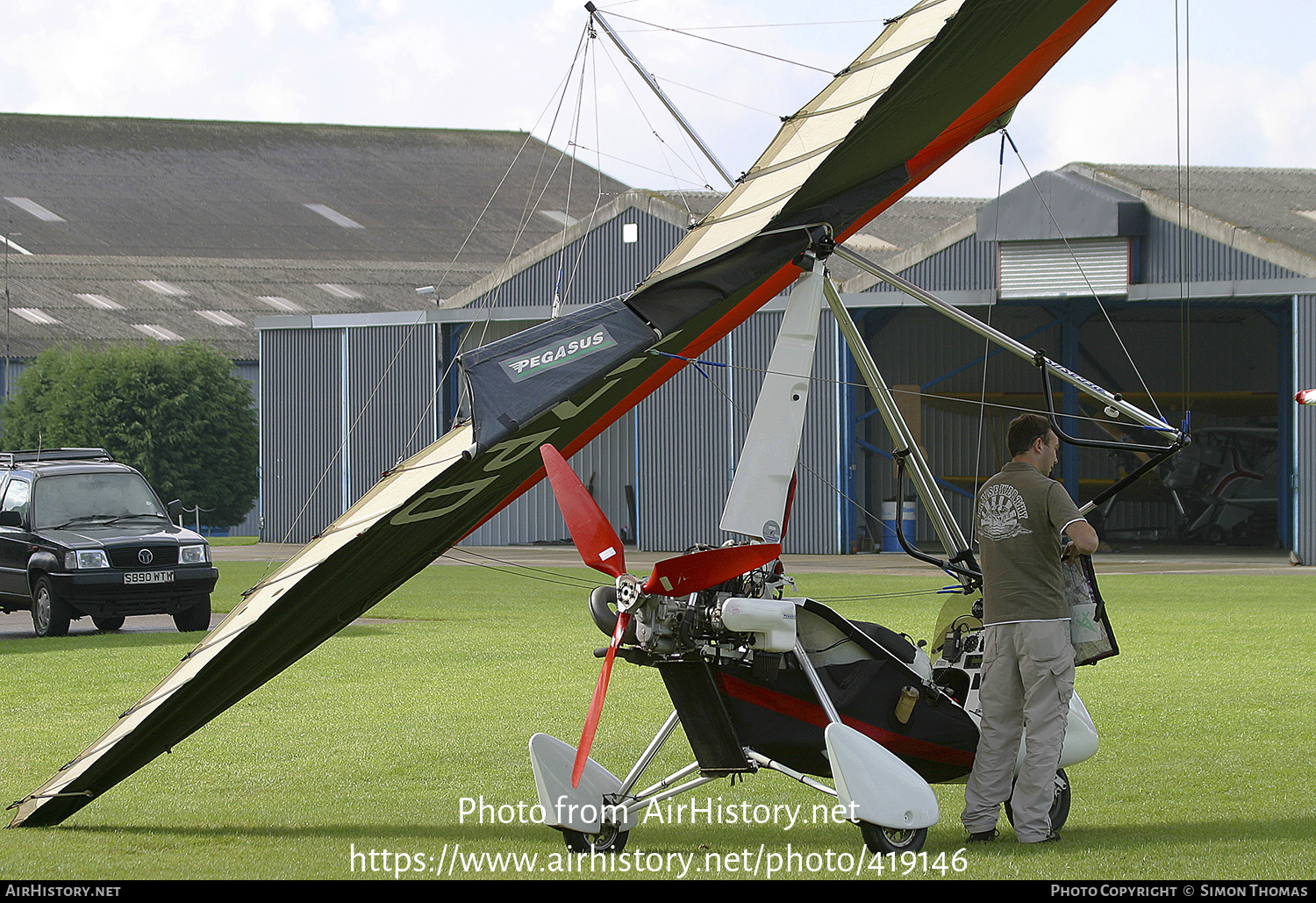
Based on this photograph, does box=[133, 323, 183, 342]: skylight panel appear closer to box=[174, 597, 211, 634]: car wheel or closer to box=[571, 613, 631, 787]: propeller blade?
box=[174, 597, 211, 634]: car wheel

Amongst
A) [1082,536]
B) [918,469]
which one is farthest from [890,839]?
[918,469]

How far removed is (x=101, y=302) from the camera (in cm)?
4891

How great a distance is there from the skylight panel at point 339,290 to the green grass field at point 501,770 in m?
36.9

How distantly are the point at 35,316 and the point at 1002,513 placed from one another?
45123mm

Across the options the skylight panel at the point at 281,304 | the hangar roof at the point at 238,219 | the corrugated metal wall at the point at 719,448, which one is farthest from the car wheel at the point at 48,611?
the skylight panel at the point at 281,304

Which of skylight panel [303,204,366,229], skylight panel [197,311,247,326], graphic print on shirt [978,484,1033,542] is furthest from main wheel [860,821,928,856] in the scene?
skylight panel [303,204,366,229]

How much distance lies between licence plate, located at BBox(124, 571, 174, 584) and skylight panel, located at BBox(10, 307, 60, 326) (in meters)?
32.0

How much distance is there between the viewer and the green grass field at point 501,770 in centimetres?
656

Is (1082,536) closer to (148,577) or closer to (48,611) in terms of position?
(148,577)

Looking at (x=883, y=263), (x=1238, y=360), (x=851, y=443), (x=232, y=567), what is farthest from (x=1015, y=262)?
(x=232, y=567)

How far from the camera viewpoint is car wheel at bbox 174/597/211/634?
1778 cm

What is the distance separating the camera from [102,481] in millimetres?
18844

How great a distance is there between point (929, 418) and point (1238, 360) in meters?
8.17

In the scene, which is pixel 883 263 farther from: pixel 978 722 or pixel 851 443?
pixel 978 722
